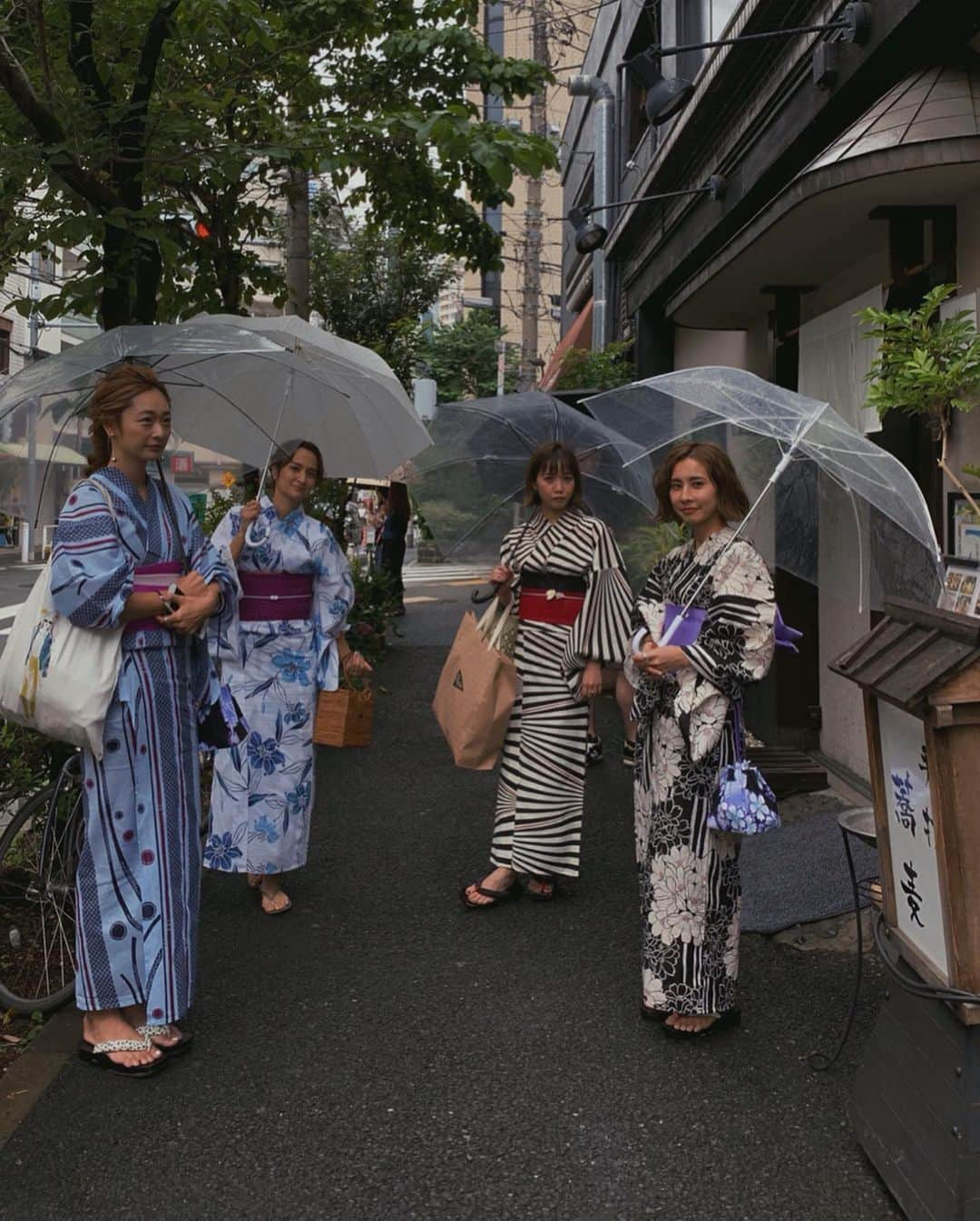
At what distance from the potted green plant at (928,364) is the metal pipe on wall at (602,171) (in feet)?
35.7

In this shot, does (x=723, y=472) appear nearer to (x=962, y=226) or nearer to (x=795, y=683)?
A: (x=962, y=226)

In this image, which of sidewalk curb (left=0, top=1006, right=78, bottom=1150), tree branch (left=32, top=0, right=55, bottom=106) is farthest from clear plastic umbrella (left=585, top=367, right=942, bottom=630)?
sidewalk curb (left=0, top=1006, right=78, bottom=1150)

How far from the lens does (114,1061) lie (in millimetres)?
3562

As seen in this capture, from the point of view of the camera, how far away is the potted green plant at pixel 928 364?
338 centimetres

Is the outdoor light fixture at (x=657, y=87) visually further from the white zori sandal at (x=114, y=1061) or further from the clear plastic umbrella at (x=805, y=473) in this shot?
the white zori sandal at (x=114, y=1061)

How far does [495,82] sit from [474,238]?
1.39m

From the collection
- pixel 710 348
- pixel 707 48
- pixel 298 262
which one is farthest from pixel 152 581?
pixel 710 348

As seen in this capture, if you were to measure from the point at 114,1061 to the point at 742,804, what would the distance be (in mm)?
2128

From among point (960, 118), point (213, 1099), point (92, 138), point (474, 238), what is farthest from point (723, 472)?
point (474, 238)

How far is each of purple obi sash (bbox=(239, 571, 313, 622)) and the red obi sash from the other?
1.01m

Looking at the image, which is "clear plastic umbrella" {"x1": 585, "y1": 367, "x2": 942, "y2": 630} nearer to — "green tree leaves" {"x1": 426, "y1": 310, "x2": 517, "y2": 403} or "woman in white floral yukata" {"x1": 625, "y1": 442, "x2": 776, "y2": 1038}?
"woman in white floral yukata" {"x1": 625, "y1": 442, "x2": 776, "y2": 1038}

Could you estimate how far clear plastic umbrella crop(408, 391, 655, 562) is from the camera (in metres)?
5.69

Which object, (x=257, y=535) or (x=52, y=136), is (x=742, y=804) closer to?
(x=257, y=535)

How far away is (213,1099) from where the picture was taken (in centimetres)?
339
